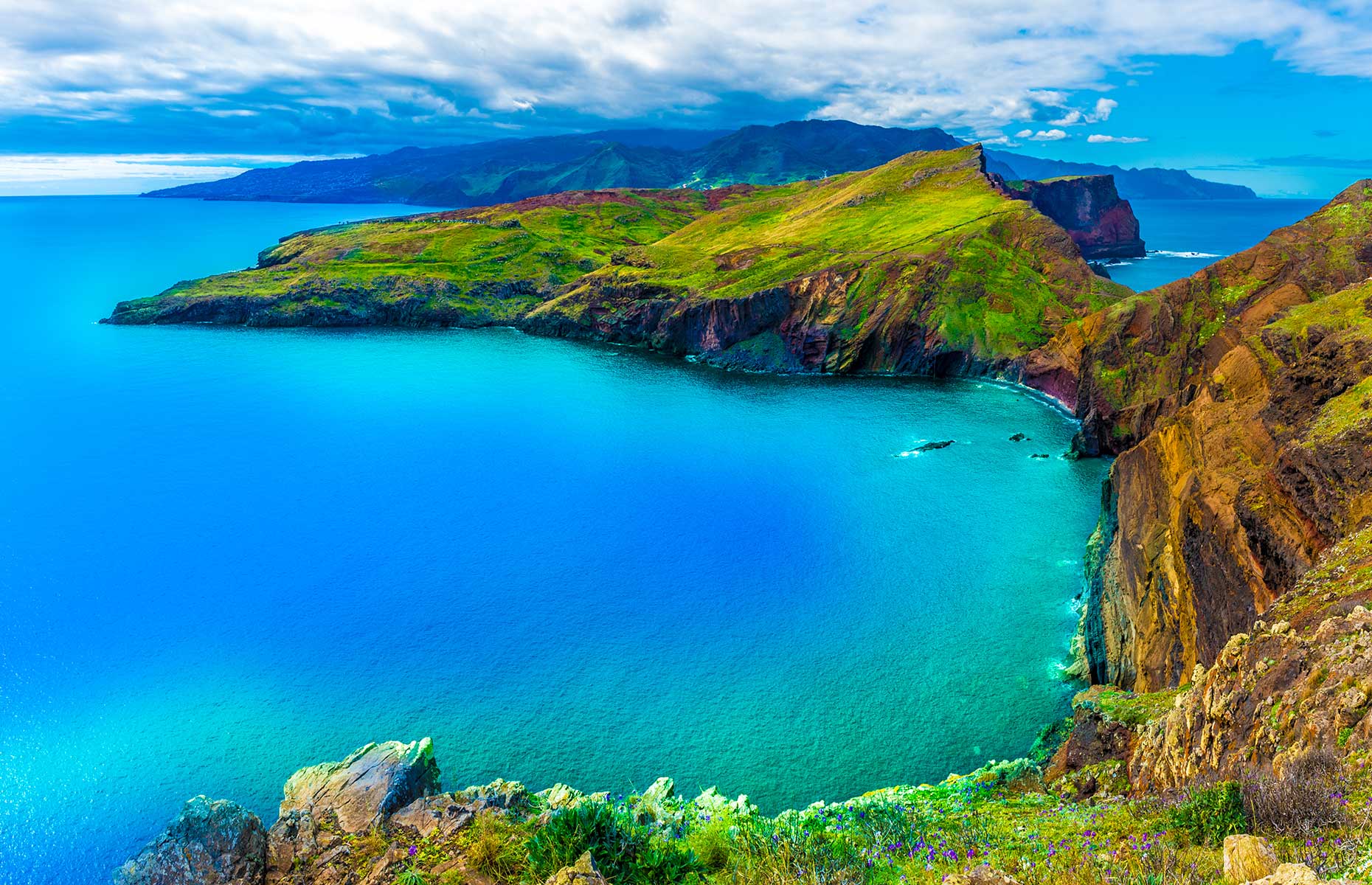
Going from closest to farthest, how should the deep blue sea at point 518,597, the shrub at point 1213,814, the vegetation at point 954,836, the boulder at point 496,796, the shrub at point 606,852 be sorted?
the vegetation at point 954,836 < the shrub at point 1213,814 < the shrub at point 606,852 < the boulder at point 496,796 < the deep blue sea at point 518,597

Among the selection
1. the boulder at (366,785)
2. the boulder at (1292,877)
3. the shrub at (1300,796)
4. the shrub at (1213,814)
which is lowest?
the boulder at (366,785)

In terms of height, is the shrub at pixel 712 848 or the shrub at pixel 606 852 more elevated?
the shrub at pixel 606 852

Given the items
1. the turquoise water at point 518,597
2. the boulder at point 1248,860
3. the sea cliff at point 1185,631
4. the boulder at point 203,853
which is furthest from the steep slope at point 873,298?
the boulder at point 203,853

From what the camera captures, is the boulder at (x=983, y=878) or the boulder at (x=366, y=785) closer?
the boulder at (x=983, y=878)

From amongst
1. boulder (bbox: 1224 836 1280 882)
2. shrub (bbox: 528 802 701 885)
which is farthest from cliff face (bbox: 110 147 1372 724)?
shrub (bbox: 528 802 701 885)

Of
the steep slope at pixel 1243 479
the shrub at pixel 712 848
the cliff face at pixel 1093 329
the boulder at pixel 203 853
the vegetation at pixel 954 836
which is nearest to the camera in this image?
the vegetation at pixel 954 836

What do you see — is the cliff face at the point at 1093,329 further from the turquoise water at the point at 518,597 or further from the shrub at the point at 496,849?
the shrub at the point at 496,849

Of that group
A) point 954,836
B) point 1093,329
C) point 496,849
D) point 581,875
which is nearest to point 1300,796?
point 954,836

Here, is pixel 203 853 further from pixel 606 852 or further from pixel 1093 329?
pixel 1093 329
